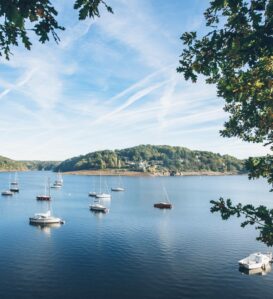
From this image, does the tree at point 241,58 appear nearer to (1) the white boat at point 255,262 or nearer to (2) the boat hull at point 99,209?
(1) the white boat at point 255,262

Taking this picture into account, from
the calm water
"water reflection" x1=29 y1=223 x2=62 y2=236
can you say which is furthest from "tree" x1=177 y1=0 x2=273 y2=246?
"water reflection" x1=29 y1=223 x2=62 y2=236

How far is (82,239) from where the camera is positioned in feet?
293

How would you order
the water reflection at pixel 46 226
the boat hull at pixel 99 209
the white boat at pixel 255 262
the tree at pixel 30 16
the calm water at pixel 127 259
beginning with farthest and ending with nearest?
1. the boat hull at pixel 99 209
2. the water reflection at pixel 46 226
3. the white boat at pixel 255 262
4. the calm water at pixel 127 259
5. the tree at pixel 30 16

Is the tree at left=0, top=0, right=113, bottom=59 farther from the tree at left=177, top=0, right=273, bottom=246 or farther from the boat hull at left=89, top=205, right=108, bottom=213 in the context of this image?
the boat hull at left=89, top=205, right=108, bottom=213

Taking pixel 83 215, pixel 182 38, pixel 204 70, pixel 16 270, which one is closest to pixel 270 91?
pixel 204 70

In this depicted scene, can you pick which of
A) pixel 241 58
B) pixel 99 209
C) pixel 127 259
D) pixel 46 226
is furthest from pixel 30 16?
pixel 99 209

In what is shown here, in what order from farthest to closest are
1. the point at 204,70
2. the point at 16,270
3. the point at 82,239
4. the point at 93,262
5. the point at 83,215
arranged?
the point at 83,215
the point at 82,239
the point at 93,262
the point at 16,270
the point at 204,70

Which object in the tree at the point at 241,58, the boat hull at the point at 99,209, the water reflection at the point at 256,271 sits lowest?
the water reflection at the point at 256,271

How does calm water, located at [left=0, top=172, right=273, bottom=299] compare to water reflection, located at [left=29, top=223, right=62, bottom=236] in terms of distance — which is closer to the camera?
calm water, located at [left=0, top=172, right=273, bottom=299]

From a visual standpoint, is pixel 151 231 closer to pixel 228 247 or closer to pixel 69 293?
pixel 228 247

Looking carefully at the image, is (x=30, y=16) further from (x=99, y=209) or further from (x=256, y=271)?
(x=99, y=209)

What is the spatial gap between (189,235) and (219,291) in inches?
1623

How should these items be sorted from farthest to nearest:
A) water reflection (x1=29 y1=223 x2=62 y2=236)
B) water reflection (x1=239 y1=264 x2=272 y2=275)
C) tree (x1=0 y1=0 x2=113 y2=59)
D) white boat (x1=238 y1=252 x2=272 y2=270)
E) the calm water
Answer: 1. water reflection (x1=29 y1=223 x2=62 y2=236)
2. white boat (x1=238 y1=252 x2=272 y2=270)
3. water reflection (x1=239 y1=264 x2=272 y2=275)
4. the calm water
5. tree (x1=0 y1=0 x2=113 y2=59)

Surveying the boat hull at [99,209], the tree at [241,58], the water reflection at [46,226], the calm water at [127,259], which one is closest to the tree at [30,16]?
the tree at [241,58]
